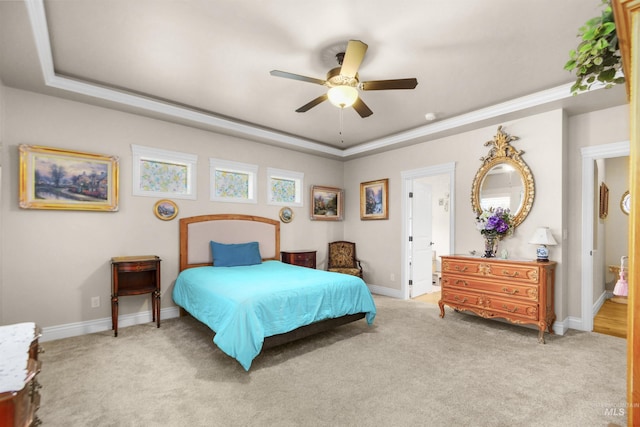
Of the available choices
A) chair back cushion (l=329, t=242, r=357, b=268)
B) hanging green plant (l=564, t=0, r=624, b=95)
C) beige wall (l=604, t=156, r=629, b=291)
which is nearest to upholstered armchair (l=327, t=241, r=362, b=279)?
chair back cushion (l=329, t=242, r=357, b=268)

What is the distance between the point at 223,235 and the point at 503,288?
3.97 meters

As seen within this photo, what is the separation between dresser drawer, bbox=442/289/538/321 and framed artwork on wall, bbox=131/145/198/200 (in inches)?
158

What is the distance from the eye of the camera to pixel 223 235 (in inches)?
187

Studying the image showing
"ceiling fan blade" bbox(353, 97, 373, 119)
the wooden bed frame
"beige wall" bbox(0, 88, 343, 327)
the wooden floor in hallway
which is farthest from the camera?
the wooden bed frame

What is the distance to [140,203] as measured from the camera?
4.06m

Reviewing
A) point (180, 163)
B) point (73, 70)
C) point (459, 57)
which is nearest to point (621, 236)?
point (459, 57)

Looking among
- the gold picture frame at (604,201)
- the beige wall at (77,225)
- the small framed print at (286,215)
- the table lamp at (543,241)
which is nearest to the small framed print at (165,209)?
the beige wall at (77,225)

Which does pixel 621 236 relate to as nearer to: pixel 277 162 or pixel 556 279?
pixel 556 279

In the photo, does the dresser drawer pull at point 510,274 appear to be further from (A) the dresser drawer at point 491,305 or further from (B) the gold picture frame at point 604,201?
(B) the gold picture frame at point 604,201

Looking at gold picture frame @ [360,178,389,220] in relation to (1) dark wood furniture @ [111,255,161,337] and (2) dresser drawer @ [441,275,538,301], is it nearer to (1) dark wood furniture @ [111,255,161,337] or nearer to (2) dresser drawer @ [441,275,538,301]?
(2) dresser drawer @ [441,275,538,301]

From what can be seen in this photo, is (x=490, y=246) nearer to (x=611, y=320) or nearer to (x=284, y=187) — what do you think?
(x=611, y=320)

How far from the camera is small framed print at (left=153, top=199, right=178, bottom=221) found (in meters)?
4.16

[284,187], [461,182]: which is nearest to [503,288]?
[461,182]

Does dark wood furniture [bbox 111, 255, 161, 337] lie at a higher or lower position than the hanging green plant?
lower
